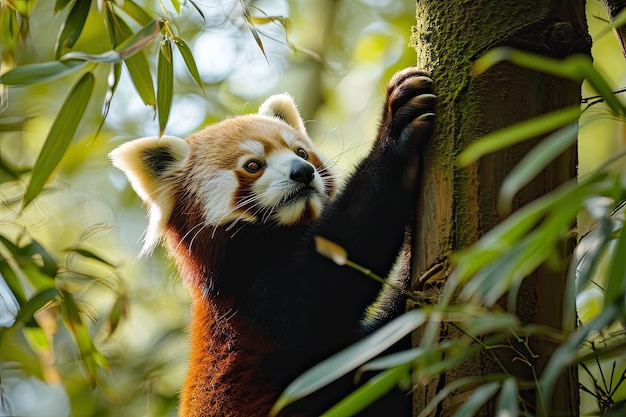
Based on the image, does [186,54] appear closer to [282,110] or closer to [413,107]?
[413,107]

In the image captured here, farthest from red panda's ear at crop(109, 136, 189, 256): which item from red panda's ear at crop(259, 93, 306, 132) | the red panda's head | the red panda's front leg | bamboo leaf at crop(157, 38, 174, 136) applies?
bamboo leaf at crop(157, 38, 174, 136)

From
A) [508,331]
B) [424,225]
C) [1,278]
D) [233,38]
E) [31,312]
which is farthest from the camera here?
[233,38]

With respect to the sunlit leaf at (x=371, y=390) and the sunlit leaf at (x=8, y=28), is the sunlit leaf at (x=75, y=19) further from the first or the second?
the sunlit leaf at (x=371, y=390)

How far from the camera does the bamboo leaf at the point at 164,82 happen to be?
7.23 ft

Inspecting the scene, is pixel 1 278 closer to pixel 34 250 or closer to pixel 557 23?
pixel 34 250

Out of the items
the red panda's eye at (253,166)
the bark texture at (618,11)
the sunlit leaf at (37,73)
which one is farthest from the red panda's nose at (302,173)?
the bark texture at (618,11)

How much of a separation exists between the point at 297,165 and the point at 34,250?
1063 mm

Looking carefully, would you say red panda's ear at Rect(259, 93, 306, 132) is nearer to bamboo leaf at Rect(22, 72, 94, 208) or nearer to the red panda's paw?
the red panda's paw

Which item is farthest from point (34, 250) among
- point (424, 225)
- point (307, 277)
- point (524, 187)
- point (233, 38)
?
point (233, 38)

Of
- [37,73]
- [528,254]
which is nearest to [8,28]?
[37,73]

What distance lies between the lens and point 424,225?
6.55ft

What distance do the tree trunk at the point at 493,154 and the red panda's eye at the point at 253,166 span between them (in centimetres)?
130

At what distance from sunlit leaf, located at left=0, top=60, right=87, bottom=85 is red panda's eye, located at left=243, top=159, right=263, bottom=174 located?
123 cm

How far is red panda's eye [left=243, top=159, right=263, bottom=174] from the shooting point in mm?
3174
